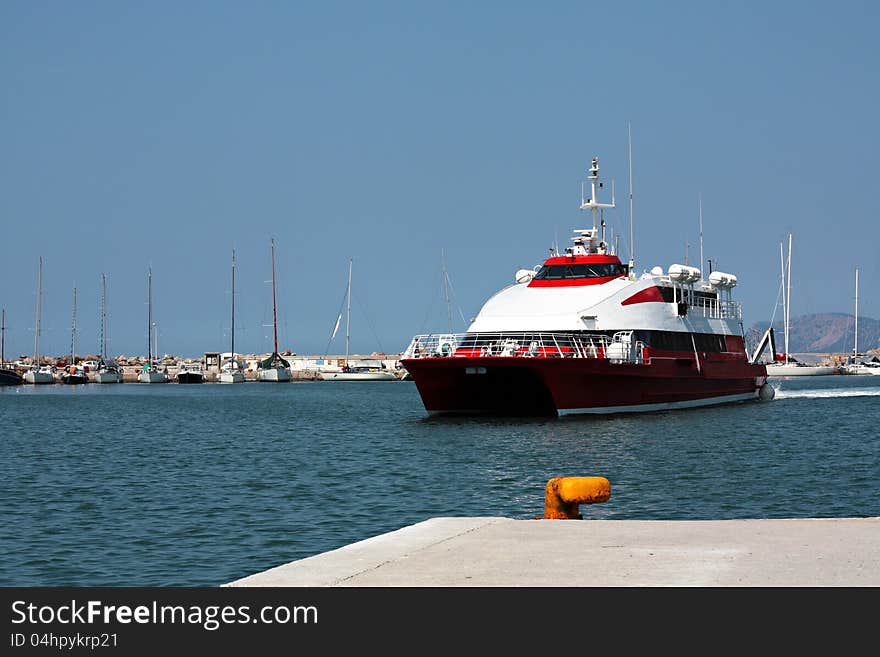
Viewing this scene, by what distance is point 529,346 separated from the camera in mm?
46281

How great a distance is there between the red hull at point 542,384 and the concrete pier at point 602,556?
97.4 ft

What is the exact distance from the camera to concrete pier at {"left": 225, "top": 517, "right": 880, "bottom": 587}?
1082cm

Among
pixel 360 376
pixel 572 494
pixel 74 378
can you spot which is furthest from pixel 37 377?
pixel 572 494

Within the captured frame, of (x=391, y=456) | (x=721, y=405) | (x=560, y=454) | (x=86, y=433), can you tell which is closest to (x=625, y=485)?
(x=560, y=454)

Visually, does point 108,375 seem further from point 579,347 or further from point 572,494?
point 572,494

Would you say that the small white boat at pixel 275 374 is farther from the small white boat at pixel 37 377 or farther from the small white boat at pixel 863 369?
the small white boat at pixel 863 369

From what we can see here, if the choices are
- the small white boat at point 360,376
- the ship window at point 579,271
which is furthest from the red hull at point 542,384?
the small white boat at point 360,376

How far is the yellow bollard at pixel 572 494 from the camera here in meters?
15.4

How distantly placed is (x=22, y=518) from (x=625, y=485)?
40.6ft

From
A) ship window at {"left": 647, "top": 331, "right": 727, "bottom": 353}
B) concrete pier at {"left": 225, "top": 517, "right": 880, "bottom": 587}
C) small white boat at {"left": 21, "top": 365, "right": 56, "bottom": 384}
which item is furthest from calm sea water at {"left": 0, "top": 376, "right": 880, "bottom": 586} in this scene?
small white boat at {"left": 21, "top": 365, "right": 56, "bottom": 384}

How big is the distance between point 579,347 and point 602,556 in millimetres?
35455

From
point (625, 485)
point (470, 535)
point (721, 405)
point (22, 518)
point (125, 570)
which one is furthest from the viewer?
point (721, 405)
